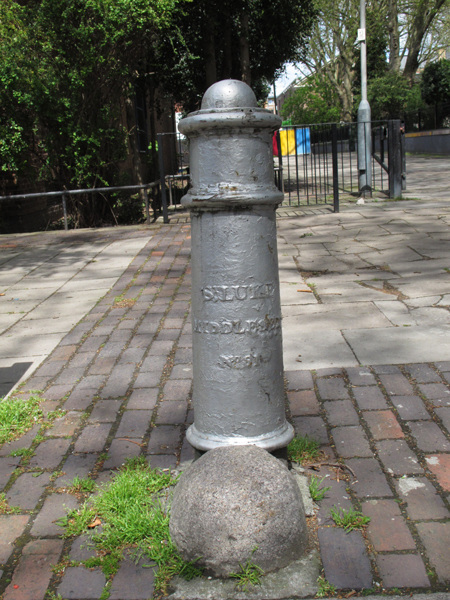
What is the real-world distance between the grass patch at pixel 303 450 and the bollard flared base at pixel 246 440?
39 cm

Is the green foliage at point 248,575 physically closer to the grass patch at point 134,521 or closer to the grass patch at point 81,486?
the grass patch at point 134,521

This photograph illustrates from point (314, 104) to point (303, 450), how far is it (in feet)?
137

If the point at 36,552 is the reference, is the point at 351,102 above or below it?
above

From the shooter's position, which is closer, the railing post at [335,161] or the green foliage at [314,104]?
the railing post at [335,161]

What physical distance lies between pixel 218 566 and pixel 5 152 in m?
9.37

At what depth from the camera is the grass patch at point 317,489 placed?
2609 mm

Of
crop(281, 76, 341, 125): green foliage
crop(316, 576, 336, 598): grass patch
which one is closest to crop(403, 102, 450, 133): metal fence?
crop(281, 76, 341, 125): green foliage

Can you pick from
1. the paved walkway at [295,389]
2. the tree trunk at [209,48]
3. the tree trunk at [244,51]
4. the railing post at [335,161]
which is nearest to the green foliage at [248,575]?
the paved walkway at [295,389]

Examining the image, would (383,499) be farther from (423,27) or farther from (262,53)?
(423,27)

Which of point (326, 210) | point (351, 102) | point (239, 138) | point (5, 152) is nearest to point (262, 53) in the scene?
point (326, 210)

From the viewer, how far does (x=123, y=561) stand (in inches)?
90.0

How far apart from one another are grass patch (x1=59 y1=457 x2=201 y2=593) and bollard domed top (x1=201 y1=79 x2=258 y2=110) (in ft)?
5.23

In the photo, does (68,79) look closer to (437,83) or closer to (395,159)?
(395,159)

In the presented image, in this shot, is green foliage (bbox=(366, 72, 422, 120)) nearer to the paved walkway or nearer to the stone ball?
the paved walkway
